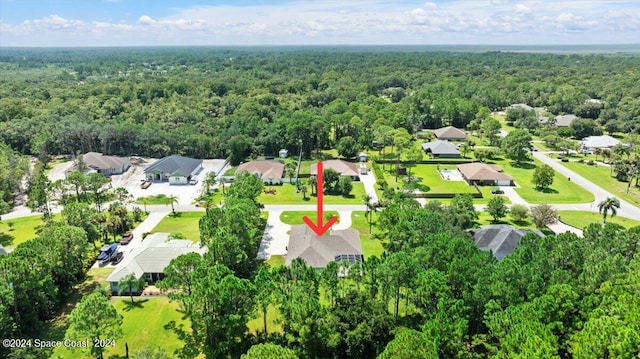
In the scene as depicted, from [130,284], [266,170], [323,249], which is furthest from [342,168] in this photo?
[130,284]

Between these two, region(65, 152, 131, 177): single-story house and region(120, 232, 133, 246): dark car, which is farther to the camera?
region(65, 152, 131, 177): single-story house

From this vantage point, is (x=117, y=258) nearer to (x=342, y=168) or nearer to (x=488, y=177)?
(x=342, y=168)

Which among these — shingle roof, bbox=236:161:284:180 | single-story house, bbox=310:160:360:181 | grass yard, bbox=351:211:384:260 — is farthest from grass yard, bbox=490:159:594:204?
shingle roof, bbox=236:161:284:180

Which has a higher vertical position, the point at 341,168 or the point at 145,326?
the point at 341,168

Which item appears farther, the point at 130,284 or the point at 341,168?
the point at 341,168

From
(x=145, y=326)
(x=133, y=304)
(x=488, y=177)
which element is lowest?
(x=145, y=326)

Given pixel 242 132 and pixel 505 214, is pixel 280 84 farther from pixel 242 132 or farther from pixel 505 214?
pixel 505 214

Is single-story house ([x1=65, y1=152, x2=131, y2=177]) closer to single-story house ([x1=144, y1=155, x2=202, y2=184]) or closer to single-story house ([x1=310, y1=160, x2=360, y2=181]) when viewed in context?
single-story house ([x1=144, y1=155, x2=202, y2=184])
